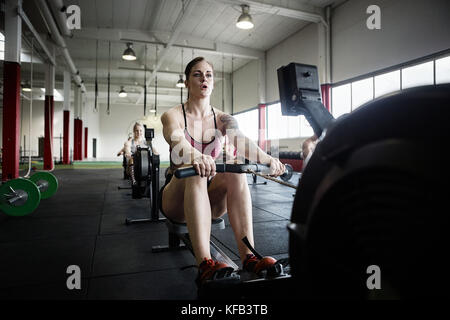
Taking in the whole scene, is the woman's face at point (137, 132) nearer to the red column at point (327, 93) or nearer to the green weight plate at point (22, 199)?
the green weight plate at point (22, 199)

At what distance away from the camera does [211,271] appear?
965 mm

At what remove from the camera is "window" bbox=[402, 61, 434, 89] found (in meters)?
4.33

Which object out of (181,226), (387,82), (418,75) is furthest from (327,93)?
(181,226)

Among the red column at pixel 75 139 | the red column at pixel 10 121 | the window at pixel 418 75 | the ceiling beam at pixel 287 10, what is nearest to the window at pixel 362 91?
the window at pixel 418 75

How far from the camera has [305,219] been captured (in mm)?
592

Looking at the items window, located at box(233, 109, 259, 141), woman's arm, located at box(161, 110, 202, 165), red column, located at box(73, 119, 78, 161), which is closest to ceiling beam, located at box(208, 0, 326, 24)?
window, located at box(233, 109, 259, 141)

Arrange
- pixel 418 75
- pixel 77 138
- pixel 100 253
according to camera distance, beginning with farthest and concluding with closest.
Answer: pixel 77 138, pixel 418 75, pixel 100 253

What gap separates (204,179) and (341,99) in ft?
18.6

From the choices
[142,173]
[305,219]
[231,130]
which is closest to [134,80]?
[142,173]

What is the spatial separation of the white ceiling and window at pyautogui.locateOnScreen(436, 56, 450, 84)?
98.4 inches

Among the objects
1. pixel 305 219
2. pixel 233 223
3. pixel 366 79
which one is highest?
pixel 366 79

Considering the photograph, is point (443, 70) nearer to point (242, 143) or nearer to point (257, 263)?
point (242, 143)
